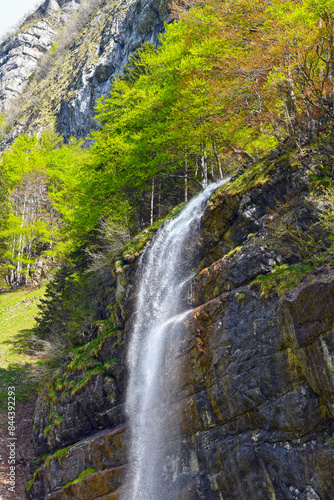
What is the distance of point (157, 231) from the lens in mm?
14281

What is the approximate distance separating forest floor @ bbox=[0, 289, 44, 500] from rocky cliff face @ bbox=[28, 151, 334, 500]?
1.65 metres

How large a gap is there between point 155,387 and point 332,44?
1027 cm

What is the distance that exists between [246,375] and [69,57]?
7285cm

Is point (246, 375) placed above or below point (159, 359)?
below

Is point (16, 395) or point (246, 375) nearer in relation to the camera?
point (246, 375)

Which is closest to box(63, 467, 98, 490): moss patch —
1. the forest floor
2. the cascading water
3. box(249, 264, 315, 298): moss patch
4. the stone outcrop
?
the cascading water

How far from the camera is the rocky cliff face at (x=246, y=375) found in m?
6.47

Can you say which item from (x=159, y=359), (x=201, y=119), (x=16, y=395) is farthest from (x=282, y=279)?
(x=16, y=395)

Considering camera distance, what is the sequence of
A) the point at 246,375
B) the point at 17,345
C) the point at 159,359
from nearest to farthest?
the point at 246,375 → the point at 159,359 → the point at 17,345

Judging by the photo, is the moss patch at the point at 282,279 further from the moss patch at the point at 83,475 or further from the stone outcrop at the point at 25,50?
the stone outcrop at the point at 25,50

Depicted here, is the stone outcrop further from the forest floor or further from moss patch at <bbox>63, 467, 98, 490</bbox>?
moss patch at <bbox>63, 467, 98, 490</bbox>

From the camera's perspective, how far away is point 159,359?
10.4m

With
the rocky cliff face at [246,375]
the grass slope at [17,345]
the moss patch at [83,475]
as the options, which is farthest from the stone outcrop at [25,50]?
the moss patch at [83,475]

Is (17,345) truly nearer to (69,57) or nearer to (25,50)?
(69,57)
